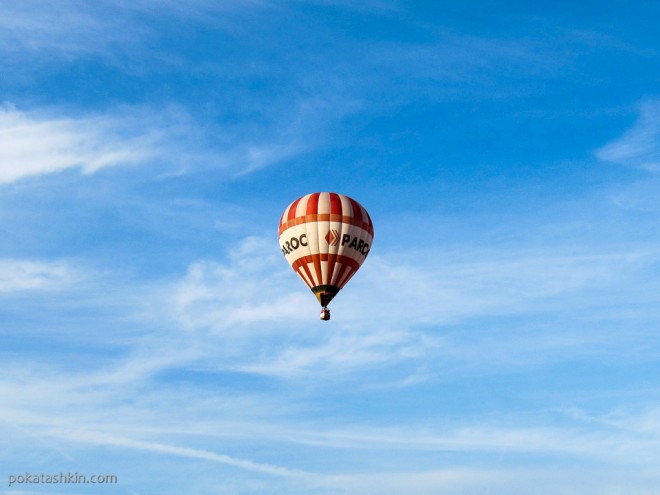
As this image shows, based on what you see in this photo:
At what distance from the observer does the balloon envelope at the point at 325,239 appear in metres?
92.1

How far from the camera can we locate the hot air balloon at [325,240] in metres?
92.1

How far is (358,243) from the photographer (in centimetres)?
9369

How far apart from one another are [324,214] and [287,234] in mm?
4136

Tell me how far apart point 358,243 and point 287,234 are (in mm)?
6250

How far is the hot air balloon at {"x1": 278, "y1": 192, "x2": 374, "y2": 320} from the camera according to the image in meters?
92.1

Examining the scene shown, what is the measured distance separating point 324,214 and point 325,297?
715 cm

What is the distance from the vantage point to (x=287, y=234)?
9400 cm

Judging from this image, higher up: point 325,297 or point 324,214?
point 324,214

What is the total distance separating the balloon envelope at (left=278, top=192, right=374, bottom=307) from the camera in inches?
3627

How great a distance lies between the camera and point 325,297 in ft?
304

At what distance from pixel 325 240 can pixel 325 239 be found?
85 millimetres

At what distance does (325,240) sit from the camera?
92.0 m

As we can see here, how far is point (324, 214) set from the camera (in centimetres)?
9206
